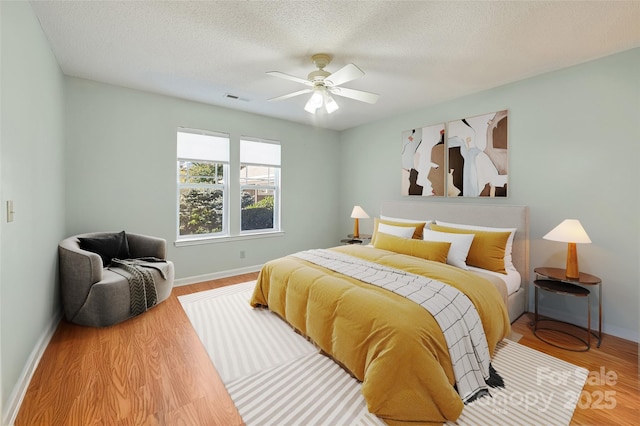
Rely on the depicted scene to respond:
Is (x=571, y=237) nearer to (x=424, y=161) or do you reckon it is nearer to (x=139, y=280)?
(x=424, y=161)

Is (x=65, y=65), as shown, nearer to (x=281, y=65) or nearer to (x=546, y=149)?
(x=281, y=65)

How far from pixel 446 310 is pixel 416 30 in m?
2.19

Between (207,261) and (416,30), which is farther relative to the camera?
(207,261)

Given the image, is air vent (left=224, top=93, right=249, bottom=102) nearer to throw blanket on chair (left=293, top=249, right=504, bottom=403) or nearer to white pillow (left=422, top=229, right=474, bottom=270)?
throw blanket on chair (left=293, top=249, right=504, bottom=403)

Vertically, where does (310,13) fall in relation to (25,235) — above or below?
above

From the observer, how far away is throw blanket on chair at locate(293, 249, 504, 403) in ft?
5.93

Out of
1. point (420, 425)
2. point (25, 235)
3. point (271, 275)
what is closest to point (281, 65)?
point (271, 275)

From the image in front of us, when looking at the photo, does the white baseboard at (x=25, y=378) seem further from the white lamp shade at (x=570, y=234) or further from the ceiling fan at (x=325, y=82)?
the white lamp shade at (x=570, y=234)

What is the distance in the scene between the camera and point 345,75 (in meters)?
2.43

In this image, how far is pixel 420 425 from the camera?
1.57 m

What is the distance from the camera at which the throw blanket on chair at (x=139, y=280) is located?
9.61 ft

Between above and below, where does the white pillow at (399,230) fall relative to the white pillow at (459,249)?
above

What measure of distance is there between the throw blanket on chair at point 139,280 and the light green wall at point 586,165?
4.26 meters

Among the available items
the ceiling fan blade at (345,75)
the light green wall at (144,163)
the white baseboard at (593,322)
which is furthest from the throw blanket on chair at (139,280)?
the white baseboard at (593,322)
